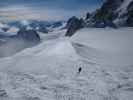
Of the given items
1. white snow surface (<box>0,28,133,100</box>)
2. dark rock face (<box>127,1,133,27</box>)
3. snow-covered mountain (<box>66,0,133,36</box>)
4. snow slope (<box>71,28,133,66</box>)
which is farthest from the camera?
snow-covered mountain (<box>66,0,133,36</box>)

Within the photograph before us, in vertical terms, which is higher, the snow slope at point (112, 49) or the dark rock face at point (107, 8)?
the dark rock face at point (107, 8)

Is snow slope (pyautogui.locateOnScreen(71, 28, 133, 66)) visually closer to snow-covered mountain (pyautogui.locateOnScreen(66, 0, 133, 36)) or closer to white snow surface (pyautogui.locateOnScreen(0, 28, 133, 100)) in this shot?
white snow surface (pyautogui.locateOnScreen(0, 28, 133, 100))

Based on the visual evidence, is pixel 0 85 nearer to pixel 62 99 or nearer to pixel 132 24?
pixel 62 99

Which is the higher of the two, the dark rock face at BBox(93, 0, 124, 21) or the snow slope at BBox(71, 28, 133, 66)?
the dark rock face at BBox(93, 0, 124, 21)

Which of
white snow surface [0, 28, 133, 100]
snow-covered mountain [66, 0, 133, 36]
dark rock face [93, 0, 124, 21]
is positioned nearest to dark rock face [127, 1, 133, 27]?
snow-covered mountain [66, 0, 133, 36]

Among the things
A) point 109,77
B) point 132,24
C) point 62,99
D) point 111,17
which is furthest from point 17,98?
point 111,17

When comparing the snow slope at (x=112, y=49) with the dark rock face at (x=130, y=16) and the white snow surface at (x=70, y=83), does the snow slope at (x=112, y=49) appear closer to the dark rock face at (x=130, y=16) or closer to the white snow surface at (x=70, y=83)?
the white snow surface at (x=70, y=83)

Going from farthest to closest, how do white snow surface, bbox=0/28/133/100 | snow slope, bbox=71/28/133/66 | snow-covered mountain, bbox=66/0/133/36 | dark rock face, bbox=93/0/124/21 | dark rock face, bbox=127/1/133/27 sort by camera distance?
dark rock face, bbox=93/0/124/21 < snow-covered mountain, bbox=66/0/133/36 < dark rock face, bbox=127/1/133/27 < snow slope, bbox=71/28/133/66 < white snow surface, bbox=0/28/133/100

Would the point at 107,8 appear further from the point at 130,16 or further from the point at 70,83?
the point at 70,83

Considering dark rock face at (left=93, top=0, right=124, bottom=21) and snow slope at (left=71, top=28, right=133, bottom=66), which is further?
dark rock face at (left=93, top=0, right=124, bottom=21)

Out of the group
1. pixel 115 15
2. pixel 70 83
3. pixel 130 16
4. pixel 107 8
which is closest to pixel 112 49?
pixel 70 83

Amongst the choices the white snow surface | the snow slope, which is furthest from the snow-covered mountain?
the white snow surface

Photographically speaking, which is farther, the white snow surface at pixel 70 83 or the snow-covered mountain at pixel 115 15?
the snow-covered mountain at pixel 115 15

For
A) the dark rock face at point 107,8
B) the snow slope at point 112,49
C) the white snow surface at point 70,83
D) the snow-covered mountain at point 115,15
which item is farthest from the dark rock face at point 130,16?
the white snow surface at point 70,83
